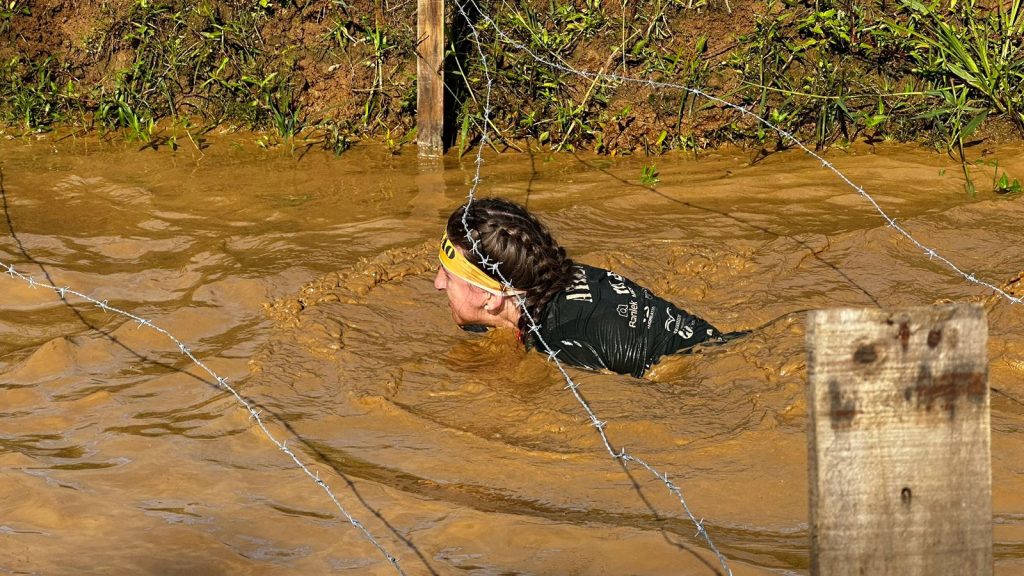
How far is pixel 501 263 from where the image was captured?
4.82m

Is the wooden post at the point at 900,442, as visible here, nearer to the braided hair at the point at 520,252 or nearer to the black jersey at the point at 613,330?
the black jersey at the point at 613,330

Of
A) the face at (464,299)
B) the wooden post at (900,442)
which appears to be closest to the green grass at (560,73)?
the face at (464,299)

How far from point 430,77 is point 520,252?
Result: 3.40 metres

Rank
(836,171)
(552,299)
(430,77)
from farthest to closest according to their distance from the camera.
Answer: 1. (430,77)
2. (836,171)
3. (552,299)

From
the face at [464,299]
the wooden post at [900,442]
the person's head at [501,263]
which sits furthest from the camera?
the face at [464,299]

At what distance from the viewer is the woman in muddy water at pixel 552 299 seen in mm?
4703

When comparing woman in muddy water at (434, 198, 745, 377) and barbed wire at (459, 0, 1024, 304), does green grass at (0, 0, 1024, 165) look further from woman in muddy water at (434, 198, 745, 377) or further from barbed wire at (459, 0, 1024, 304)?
woman in muddy water at (434, 198, 745, 377)

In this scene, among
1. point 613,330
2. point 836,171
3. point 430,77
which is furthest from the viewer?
point 430,77

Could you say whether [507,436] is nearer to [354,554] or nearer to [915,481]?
[354,554]

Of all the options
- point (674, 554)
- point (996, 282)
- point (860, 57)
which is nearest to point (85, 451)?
point (674, 554)

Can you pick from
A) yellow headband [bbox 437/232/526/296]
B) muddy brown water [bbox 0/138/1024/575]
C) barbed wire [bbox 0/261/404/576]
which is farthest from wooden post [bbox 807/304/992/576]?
yellow headband [bbox 437/232/526/296]

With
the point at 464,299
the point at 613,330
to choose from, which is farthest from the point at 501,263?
the point at 613,330

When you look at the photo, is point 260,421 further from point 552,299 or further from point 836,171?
point 836,171

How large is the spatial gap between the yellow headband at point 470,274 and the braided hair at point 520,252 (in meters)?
0.03
